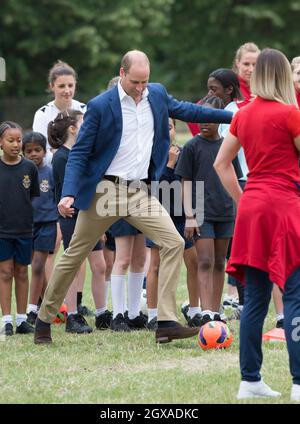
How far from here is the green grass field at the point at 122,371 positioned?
6348mm

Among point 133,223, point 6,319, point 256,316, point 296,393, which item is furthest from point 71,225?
point 296,393

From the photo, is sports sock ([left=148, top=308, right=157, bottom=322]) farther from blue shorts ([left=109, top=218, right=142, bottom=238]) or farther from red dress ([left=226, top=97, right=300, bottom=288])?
red dress ([left=226, top=97, right=300, bottom=288])

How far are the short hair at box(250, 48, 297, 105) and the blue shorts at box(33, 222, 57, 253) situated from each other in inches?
155

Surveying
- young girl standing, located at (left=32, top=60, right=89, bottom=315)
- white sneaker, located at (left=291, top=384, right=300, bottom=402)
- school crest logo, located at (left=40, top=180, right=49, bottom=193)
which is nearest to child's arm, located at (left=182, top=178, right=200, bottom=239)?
school crest logo, located at (left=40, top=180, right=49, bottom=193)

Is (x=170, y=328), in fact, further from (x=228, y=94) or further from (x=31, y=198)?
(x=228, y=94)

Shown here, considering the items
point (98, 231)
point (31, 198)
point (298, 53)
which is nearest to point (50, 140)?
point (31, 198)

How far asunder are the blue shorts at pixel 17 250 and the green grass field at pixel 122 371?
717 mm

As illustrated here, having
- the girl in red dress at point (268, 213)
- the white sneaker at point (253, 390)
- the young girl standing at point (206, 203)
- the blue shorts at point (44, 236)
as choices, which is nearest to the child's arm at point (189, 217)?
the young girl standing at point (206, 203)

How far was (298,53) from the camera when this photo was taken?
4812 cm

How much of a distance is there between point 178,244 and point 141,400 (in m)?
1.98

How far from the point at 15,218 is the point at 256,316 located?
10.9 ft

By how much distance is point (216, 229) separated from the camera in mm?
8953

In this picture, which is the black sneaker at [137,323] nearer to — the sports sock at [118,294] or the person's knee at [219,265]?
the sports sock at [118,294]

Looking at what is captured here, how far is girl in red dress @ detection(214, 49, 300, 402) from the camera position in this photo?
5988 millimetres
